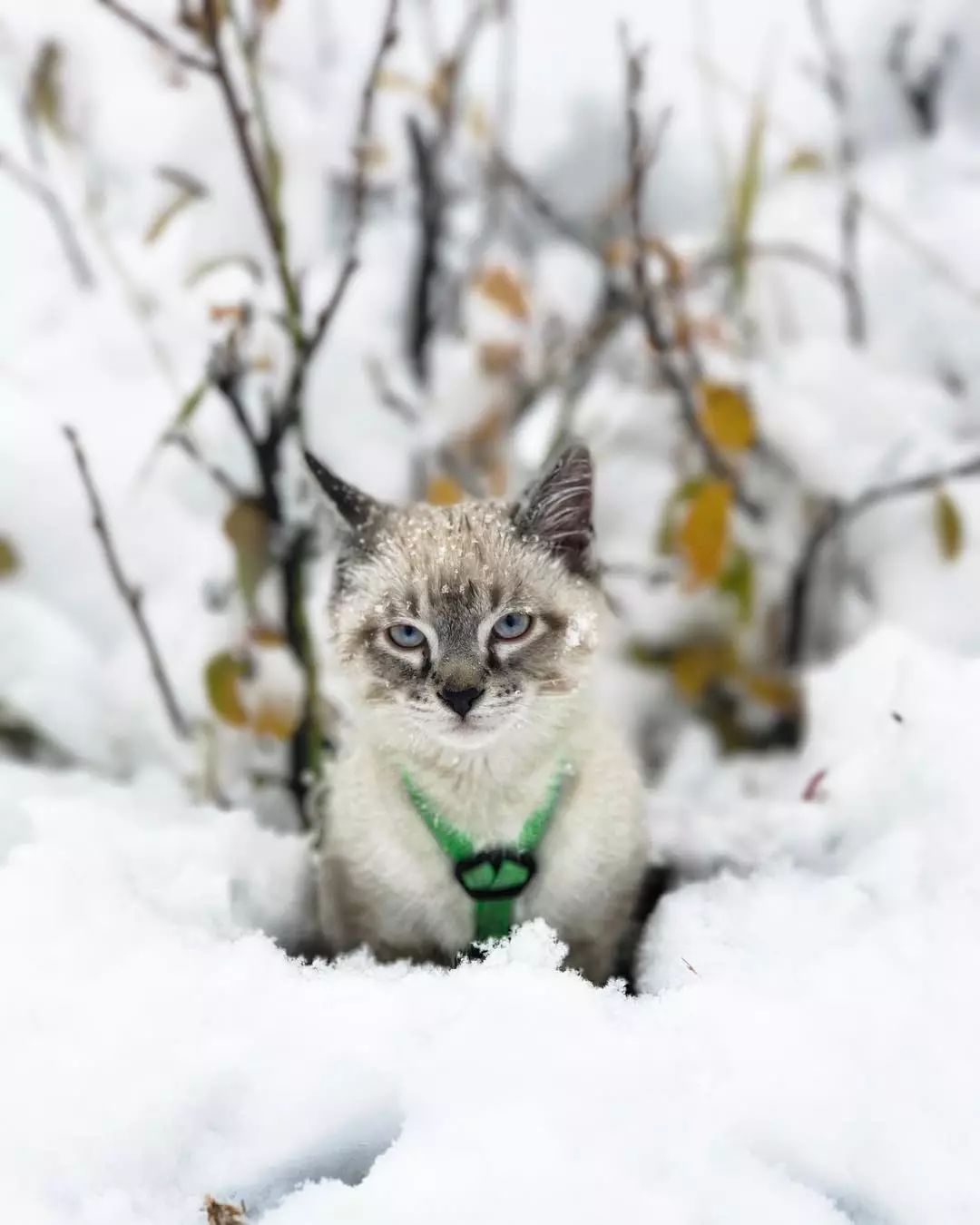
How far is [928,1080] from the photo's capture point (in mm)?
967

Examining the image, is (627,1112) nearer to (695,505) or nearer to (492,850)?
(492,850)

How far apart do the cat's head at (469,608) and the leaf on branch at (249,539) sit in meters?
0.41

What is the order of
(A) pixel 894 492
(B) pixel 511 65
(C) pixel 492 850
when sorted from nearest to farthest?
(C) pixel 492 850 → (A) pixel 894 492 → (B) pixel 511 65

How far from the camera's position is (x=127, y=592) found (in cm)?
173

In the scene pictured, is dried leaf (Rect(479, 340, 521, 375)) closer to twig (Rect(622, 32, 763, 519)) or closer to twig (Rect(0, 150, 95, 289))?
twig (Rect(622, 32, 763, 519))

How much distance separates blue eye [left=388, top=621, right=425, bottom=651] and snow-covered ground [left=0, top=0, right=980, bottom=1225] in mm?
376

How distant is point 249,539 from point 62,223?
1.21 m

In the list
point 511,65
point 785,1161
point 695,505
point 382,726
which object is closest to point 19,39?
point 511,65

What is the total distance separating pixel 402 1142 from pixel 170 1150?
0.21 metres

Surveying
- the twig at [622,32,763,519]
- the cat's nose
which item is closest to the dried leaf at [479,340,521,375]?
the twig at [622,32,763,519]

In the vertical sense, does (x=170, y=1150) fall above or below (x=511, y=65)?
below

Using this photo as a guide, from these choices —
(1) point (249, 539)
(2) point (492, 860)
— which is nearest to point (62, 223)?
(1) point (249, 539)

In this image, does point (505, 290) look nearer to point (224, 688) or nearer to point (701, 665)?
point (701, 665)

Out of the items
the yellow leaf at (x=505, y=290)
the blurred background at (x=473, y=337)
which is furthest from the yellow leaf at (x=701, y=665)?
the yellow leaf at (x=505, y=290)
